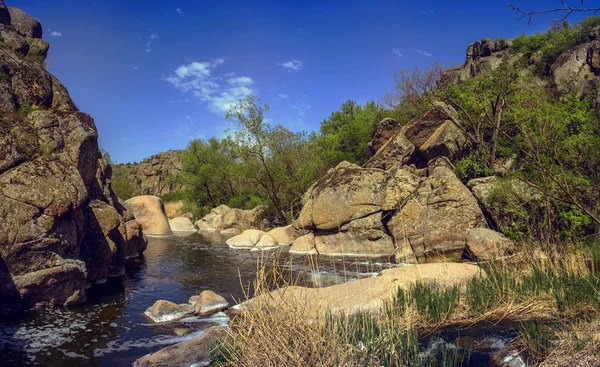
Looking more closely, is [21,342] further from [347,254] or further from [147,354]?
[347,254]

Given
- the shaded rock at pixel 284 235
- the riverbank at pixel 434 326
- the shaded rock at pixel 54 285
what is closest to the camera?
the riverbank at pixel 434 326

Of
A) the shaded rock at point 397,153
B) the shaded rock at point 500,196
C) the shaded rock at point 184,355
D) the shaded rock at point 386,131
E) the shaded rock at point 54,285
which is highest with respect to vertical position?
the shaded rock at point 386,131

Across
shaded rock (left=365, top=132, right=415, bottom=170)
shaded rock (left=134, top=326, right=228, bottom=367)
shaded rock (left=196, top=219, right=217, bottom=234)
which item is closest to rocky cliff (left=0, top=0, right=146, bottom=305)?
shaded rock (left=134, top=326, right=228, bottom=367)

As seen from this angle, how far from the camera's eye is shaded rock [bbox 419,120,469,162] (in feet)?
79.2

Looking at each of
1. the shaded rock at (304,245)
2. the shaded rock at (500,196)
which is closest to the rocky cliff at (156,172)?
the shaded rock at (304,245)

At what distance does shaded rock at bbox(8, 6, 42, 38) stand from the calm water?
1095 cm

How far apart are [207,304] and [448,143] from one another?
18.6 metres

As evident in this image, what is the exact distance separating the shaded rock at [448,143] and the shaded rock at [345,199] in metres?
4.58

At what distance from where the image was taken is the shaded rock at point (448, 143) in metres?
24.1

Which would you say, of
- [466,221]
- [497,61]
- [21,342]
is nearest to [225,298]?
[21,342]

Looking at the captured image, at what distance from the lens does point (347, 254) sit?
66.6 ft

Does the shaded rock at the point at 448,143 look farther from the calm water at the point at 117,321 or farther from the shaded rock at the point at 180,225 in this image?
the shaded rock at the point at 180,225

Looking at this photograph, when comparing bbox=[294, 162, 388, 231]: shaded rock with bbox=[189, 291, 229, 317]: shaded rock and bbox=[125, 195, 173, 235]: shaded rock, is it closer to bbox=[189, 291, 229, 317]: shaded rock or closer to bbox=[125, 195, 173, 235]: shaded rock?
bbox=[125, 195, 173, 235]: shaded rock

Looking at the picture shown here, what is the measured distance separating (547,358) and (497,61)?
5033cm
